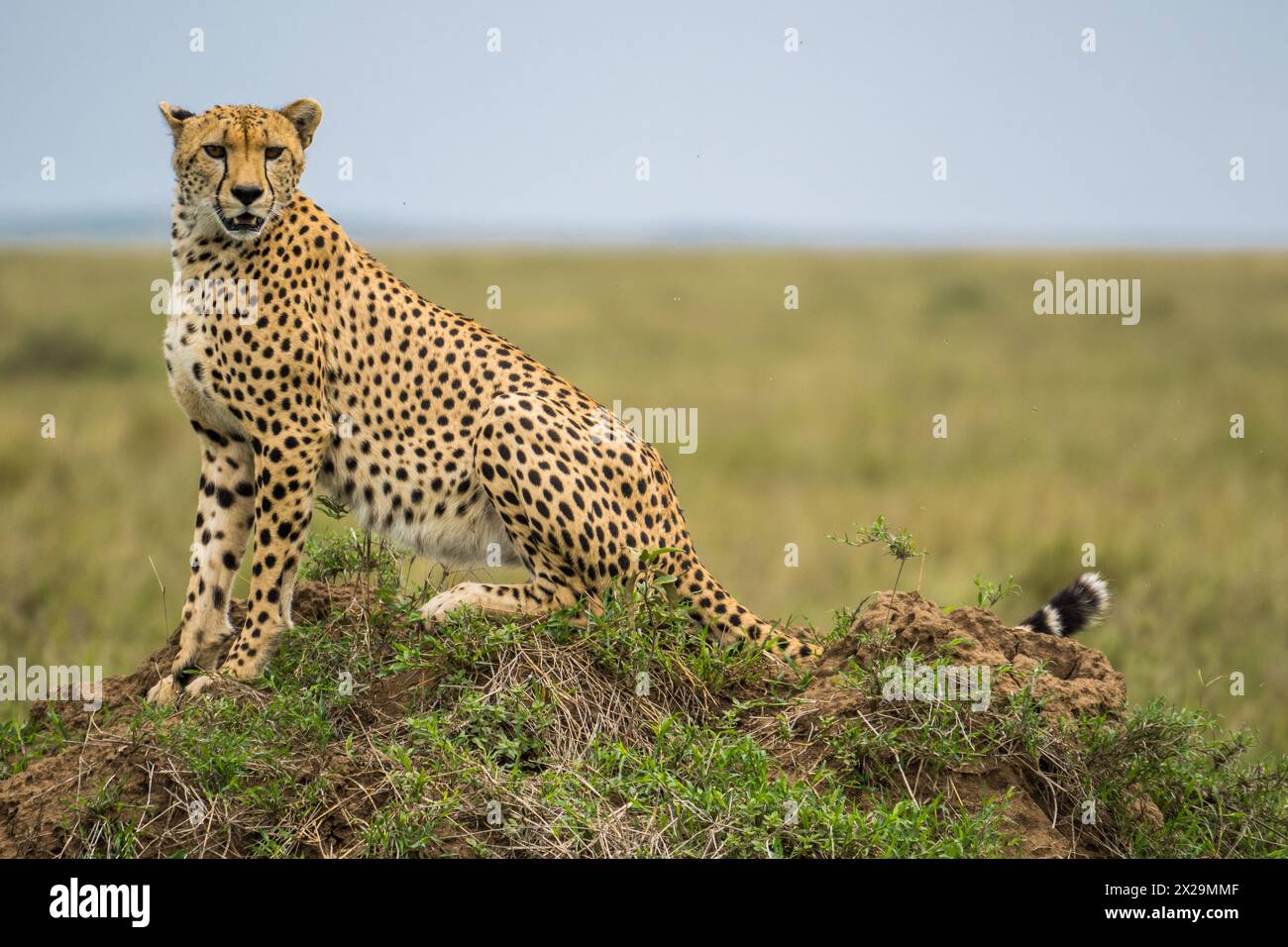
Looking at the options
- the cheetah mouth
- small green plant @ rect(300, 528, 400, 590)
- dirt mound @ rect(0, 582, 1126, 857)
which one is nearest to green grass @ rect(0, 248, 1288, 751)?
small green plant @ rect(300, 528, 400, 590)

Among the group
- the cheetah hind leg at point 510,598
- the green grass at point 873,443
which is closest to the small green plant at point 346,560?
the cheetah hind leg at point 510,598

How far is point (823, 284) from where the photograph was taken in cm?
2989

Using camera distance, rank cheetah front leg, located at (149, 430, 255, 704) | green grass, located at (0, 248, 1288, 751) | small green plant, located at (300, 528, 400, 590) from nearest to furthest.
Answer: cheetah front leg, located at (149, 430, 255, 704), small green plant, located at (300, 528, 400, 590), green grass, located at (0, 248, 1288, 751)

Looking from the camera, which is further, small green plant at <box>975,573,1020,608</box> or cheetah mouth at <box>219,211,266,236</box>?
small green plant at <box>975,573,1020,608</box>

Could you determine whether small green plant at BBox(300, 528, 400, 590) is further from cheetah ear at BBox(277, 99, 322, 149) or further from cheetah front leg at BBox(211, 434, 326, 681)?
cheetah ear at BBox(277, 99, 322, 149)

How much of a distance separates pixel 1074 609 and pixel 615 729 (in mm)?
1642

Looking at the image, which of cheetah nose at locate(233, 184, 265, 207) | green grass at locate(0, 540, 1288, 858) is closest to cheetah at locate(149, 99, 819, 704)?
cheetah nose at locate(233, 184, 265, 207)

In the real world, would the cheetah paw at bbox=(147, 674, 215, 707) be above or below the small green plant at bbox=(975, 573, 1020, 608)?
below

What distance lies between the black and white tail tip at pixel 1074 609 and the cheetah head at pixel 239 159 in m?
2.91

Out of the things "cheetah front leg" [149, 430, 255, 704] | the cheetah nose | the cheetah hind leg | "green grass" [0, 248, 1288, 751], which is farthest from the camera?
"green grass" [0, 248, 1288, 751]

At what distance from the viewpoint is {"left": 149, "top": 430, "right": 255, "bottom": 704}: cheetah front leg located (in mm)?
5266

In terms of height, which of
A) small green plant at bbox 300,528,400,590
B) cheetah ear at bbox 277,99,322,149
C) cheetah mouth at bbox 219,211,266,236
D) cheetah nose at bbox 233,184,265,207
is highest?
cheetah ear at bbox 277,99,322,149

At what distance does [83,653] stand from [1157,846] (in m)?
5.44
